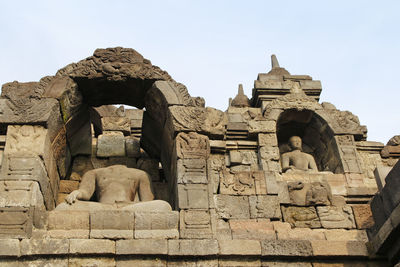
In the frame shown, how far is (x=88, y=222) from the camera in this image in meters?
8.62

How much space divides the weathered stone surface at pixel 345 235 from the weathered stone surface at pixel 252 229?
1.03m

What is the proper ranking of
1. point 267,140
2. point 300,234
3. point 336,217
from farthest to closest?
1. point 267,140
2. point 336,217
3. point 300,234

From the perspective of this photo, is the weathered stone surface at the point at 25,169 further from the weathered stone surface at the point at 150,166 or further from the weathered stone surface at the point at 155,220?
the weathered stone surface at the point at 150,166

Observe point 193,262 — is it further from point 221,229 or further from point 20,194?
point 20,194

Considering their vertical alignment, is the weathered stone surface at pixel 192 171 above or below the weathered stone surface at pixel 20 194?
above

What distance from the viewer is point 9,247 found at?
7953 millimetres

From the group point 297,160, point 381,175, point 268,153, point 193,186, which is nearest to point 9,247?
point 193,186

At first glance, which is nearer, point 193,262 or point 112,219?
point 193,262

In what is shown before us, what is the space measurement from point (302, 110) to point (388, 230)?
5.02 metres

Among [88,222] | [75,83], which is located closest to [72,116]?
[75,83]

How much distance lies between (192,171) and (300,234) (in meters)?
2.07

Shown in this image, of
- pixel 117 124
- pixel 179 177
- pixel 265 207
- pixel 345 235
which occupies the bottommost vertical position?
pixel 345 235

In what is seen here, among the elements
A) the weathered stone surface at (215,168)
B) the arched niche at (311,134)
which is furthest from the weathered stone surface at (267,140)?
the weathered stone surface at (215,168)

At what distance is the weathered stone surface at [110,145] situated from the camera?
11.9 metres
